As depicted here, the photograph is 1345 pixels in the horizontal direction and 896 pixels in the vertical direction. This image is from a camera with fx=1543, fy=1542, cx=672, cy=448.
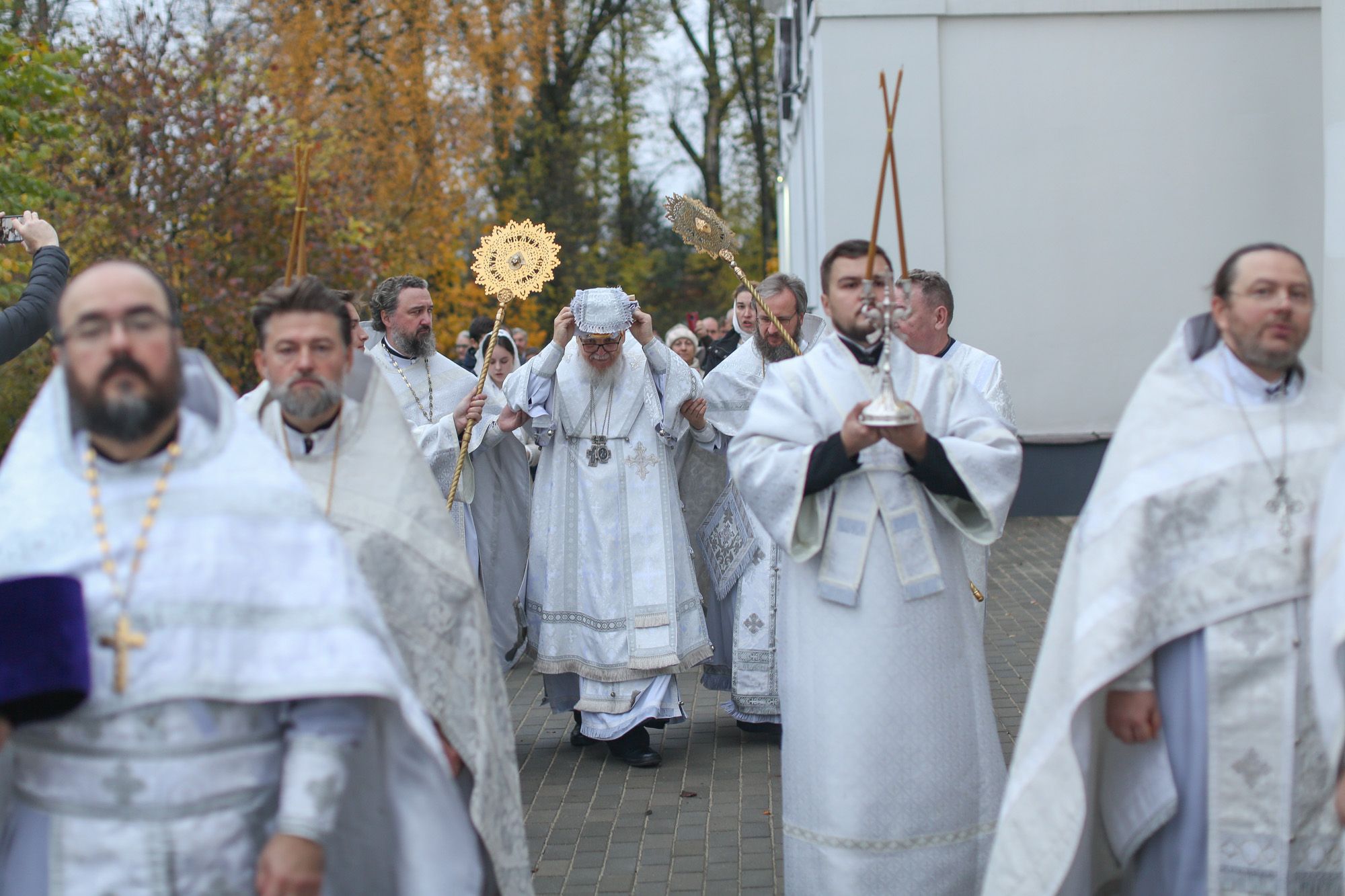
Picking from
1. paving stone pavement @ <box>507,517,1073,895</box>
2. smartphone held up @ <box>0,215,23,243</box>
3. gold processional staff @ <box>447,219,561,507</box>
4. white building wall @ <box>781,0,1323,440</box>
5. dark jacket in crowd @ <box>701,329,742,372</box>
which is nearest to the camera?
paving stone pavement @ <box>507,517,1073,895</box>

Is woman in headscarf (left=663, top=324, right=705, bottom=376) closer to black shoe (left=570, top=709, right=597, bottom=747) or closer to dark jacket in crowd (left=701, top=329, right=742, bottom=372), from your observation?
dark jacket in crowd (left=701, top=329, right=742, bottom=372)

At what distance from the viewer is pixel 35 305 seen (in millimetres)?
5480

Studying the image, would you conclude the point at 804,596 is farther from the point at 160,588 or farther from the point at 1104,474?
the point at 160,588

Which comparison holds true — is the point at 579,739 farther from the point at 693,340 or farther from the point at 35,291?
the point at 693,340

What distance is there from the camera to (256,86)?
16969 millimetres

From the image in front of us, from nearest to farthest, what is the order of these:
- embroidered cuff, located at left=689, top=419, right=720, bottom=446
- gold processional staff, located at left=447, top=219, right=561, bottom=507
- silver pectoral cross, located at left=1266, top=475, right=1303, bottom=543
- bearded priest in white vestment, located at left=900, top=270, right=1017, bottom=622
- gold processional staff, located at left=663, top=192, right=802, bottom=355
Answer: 1. silver pectoral cross, located at left=1266, top=475, right=1303, bottom=543
2. bearded priest in white vestment, located at left=900, top=270, right=1017, bottom=622
3. gold processional staff, located at left=447, top=219, right=561, bottom=507
4. gold processional staff, located at left=663, top=192, right=802, bottom=355
5. embroidered cuff, located at left=689, top=419, right=720, bottom=446

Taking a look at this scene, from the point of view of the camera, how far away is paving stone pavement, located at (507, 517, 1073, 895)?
17.4ft

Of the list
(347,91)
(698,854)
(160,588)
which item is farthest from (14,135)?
(347,91)

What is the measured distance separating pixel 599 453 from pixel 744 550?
2.64 ft

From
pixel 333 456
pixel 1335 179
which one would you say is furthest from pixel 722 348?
pixel 333 456

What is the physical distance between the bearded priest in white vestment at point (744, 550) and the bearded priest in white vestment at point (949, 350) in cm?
67

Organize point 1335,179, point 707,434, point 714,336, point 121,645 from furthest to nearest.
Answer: point 714,336 → point 1335,179 → point 707,434 → point 121,645

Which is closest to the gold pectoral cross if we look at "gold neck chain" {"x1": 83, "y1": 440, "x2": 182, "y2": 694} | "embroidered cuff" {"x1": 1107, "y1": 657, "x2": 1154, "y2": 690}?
"gold neck chain" {"x1": 83, "y1": 440, "x2": 182, "y2": 694}

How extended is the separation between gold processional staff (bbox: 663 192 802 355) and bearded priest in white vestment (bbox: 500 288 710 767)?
0.40 meters
